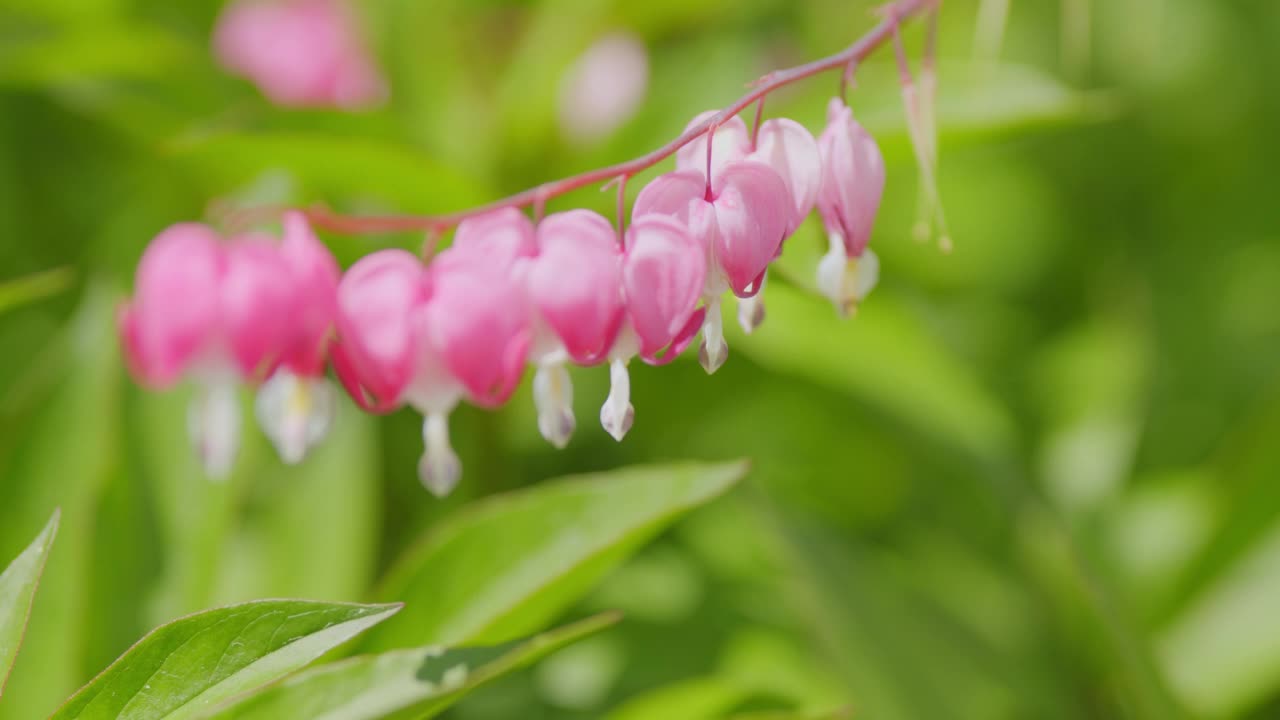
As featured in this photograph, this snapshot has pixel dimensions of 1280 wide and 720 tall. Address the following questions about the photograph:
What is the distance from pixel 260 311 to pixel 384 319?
0.31ft

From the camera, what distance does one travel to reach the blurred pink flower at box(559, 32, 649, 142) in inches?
60.7

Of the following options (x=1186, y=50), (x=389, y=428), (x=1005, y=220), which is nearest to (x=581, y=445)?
(x=389, y=428)

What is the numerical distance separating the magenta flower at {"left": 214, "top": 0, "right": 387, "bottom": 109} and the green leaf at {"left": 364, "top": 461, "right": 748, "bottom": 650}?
35.8 inches

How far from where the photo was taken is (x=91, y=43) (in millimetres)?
1190

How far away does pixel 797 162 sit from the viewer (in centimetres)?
65

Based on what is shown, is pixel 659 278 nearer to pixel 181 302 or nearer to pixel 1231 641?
pixel 181 302

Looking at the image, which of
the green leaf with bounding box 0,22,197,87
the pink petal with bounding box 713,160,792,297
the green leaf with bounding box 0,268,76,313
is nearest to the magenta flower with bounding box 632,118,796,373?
the pink petal with bounding box 713,160,792,297

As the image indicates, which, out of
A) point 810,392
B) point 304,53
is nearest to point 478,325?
point 810,392

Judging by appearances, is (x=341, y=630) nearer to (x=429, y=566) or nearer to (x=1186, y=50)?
A: (x=429, y=566)

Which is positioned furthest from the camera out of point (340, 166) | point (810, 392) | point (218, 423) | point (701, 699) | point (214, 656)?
point (810, 392)

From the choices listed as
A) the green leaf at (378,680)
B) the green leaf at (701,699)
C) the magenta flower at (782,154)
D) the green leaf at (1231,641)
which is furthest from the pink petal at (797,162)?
the green leaf at (1231,641)

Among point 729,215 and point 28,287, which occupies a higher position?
point 28,287

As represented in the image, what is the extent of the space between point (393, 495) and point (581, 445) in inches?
8.1

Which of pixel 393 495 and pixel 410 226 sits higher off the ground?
pixel 393 495
